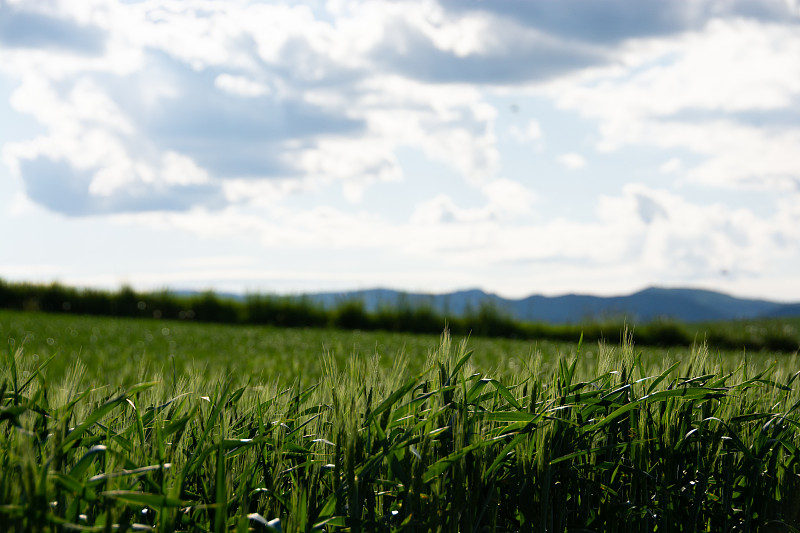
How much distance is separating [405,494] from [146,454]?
790 millimetres

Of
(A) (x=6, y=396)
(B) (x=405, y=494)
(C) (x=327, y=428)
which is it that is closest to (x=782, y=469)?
(B) (x=405, y=494)

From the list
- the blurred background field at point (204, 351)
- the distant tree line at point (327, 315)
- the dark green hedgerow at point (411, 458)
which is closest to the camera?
the dark green hedgerow at point (411, 458)

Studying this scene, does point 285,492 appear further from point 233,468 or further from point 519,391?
point 519,391

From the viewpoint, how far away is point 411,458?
6.31ft

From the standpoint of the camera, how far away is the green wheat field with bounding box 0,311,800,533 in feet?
5.73

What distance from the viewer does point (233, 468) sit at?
2.08 meters

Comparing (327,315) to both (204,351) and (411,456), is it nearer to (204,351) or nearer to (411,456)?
(204,351)

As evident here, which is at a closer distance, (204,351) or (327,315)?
(204,351)

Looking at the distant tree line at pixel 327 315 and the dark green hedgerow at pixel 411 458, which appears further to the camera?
the distant tree line at pixel 327 315

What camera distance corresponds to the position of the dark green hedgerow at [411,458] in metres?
1.74

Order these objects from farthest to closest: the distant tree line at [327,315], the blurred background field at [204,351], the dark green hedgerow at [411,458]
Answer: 1. the distant tree line at [327,315]
2. the blurred background field at [204,351]
3. the dark green hedgerow at [411,458]

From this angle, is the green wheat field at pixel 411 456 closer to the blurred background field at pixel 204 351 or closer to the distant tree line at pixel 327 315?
the blurred background field at pixel 204 351

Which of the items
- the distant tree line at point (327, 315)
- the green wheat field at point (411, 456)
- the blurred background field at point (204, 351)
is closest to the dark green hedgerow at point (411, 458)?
the green wheat field at point (411, 456)

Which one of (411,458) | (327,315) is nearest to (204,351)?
(411,458)
